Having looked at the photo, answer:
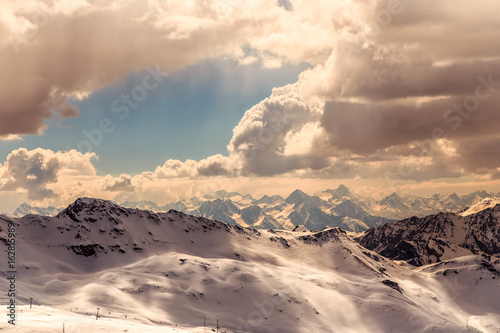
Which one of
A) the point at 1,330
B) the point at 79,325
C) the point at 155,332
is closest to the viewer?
the point at 1,330

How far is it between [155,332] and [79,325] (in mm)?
18211

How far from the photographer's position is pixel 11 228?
106312mm

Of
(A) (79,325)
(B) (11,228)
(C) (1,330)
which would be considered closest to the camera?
(C) (1,330)

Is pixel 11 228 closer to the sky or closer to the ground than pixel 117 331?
closer to the sky

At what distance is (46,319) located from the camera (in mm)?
121875

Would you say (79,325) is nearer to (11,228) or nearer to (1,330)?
(1,330)

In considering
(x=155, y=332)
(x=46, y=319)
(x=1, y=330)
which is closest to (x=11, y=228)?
(x=1, y=330)

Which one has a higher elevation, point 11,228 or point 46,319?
point 11,228

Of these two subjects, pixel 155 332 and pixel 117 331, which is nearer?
pixel 117 331

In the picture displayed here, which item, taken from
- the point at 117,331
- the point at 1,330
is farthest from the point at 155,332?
the point at 1,330

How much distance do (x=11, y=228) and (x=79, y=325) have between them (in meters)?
26.7

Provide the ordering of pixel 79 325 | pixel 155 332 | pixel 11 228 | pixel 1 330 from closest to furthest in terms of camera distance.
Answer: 1. pixel 1 330
2. pixel 11 228
3. pixel 79 325
4. pixel 155 332

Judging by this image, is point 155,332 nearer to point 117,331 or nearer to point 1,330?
point 117,331

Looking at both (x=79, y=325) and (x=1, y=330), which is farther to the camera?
(x=79, y=325)
